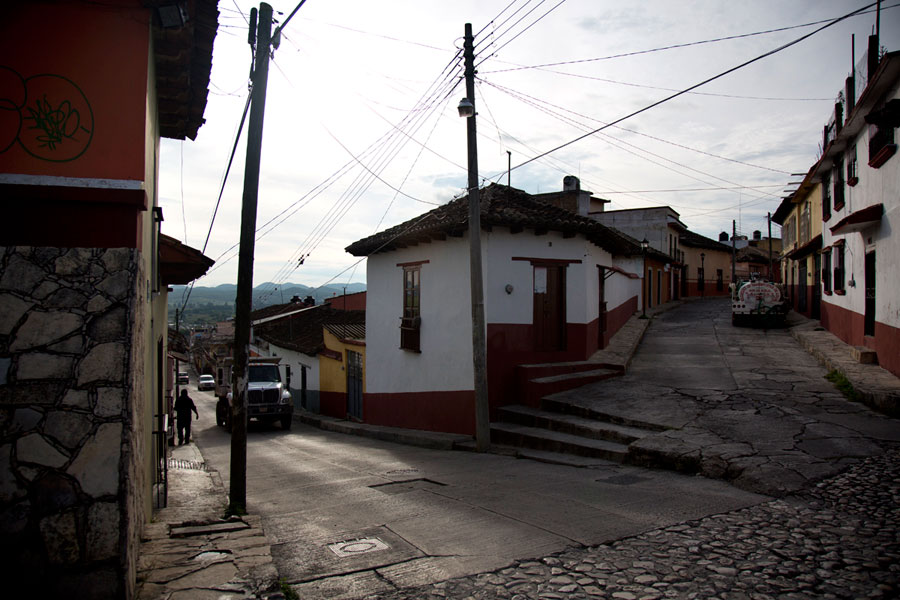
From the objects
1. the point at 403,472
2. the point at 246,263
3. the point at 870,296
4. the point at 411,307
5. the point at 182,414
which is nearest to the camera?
the point at 246,263

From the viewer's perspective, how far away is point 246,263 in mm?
7801

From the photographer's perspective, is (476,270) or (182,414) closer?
(476,270)

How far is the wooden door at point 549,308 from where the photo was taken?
14.8m

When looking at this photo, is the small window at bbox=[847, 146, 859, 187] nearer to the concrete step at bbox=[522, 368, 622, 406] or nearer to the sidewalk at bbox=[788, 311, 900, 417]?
the sidewalk at bbox=[788, 311, 900, 417]

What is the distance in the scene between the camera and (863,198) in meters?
13.5

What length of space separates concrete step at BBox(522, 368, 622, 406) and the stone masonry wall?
33.2 feet

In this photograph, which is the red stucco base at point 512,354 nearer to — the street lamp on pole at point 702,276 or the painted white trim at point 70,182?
the painted white trim at point 70,182

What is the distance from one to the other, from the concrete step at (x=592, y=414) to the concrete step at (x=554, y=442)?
66 centimetres

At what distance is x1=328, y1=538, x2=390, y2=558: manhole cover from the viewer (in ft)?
18.0

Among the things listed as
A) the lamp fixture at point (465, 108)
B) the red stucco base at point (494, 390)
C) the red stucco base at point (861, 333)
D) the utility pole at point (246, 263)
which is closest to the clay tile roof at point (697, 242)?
the red stucco base at point (861, 333)

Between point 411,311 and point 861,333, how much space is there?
10.6 meters

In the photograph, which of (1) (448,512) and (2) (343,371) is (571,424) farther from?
(2) (343,371)

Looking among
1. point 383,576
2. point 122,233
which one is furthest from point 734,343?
A: point 122,233

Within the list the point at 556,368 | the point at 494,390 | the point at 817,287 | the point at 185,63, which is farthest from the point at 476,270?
the point at 817,287
